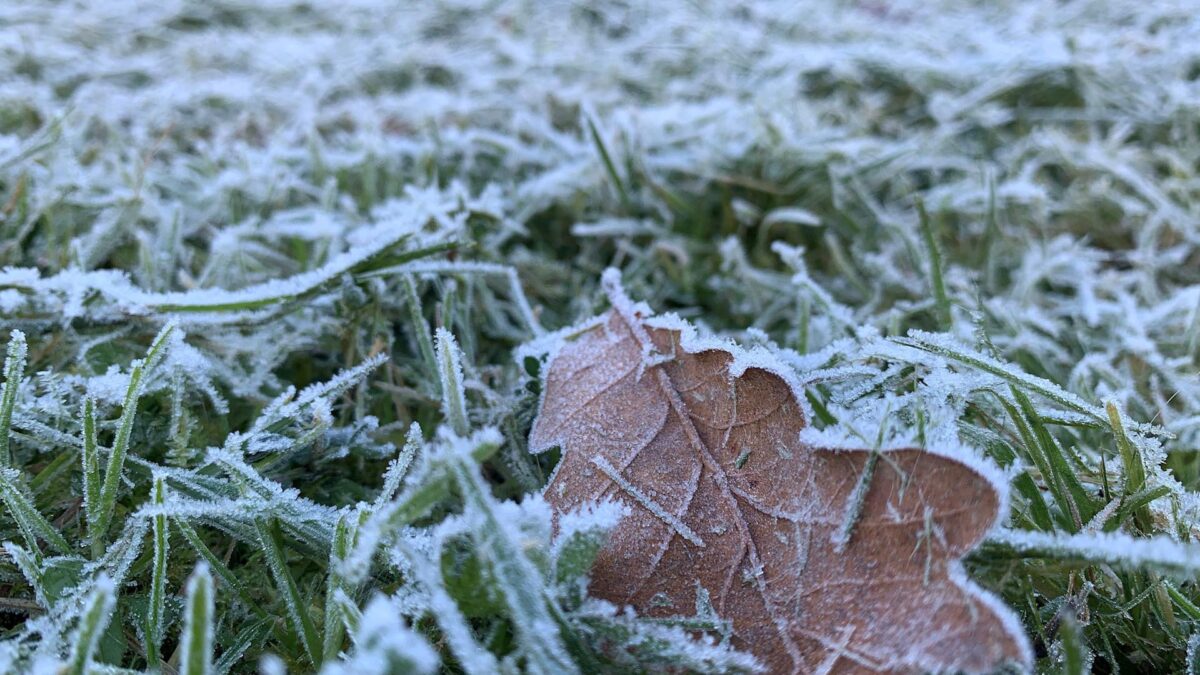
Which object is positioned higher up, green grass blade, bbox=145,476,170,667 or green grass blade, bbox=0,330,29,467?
green grass blade, bbox=0,330,29,467

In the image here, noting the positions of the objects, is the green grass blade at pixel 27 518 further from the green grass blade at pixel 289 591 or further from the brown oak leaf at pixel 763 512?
the brown oak leaf at pixel 763 512

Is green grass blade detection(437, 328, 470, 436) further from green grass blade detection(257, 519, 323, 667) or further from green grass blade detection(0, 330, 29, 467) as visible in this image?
green grass blade detection(0, 330, 29, 467)

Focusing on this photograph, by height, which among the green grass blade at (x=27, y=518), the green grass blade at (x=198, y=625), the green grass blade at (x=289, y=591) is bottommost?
the green grass blade at (x=289, y=591)

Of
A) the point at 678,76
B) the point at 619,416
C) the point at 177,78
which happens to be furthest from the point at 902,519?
the point at 177,78

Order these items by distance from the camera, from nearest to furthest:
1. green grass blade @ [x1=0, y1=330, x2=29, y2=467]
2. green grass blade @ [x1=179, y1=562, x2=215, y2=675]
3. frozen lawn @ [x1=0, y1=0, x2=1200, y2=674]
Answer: green grass blade @ [x1=179, y1=562, x2=215, y2=675], frozen lawn @ [x1=0, y1=0, x2=1200, y2=674], green grass blade @ [x1=0, y1=330, x2=29, y2=467]

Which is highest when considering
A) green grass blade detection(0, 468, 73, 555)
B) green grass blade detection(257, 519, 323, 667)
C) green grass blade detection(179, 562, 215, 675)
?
green grass blade detection(179, 562, 215, 675)

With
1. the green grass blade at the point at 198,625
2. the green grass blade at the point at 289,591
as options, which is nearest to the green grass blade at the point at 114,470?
the green grass blade at the point at 289,591

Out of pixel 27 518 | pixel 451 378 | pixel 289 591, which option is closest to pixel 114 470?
pixel 27 518

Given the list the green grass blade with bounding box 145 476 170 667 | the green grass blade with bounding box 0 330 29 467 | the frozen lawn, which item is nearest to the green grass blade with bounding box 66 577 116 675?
the frozen lawn

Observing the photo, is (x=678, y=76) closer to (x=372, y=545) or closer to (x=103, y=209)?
(x=103, y=209)
